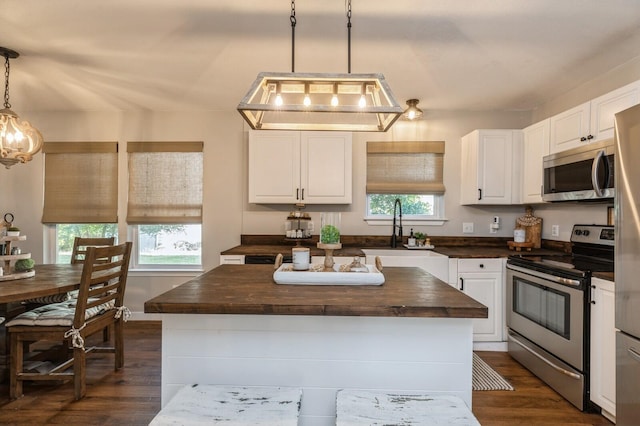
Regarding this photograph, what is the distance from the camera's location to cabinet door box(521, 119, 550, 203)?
3.05m

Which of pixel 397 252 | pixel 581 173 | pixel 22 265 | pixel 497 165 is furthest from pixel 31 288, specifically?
pixel 497 165

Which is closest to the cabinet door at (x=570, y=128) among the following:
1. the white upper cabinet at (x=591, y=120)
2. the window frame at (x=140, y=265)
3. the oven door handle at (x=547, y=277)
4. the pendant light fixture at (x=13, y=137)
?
the white upper cabinet at (x=591, y=120)

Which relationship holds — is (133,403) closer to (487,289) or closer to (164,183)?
(164,183)

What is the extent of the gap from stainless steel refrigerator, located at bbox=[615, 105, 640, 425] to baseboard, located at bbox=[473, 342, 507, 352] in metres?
1.30

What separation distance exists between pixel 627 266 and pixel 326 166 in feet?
8.15

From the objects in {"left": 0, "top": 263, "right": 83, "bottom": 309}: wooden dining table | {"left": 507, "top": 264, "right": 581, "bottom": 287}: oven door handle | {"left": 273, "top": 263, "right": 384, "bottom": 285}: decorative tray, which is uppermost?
{"left": 273, "top": 263, "right": 384, "bottom": 285}: decorative tray

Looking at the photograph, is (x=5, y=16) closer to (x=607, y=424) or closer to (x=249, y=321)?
(x=249, y=321)

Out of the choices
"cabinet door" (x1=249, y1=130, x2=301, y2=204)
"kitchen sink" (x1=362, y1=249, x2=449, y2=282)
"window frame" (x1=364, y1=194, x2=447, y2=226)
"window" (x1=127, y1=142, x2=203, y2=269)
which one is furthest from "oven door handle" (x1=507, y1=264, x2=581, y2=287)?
"window" (x1=127, y1=142, x2=203, y2=269)

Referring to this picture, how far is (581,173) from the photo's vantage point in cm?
250

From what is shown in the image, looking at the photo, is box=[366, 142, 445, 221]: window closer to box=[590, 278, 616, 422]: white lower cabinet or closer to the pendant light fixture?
box=[590, 278, 616, 422]: white lower cabinet

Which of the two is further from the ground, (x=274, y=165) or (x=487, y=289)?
(x=274, y=165)

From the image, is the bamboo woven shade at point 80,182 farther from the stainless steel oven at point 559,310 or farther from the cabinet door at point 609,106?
the cabinet door at point 609,106

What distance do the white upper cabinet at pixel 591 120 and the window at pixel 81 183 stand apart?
4466mm

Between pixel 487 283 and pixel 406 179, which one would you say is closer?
pixel 487 283
